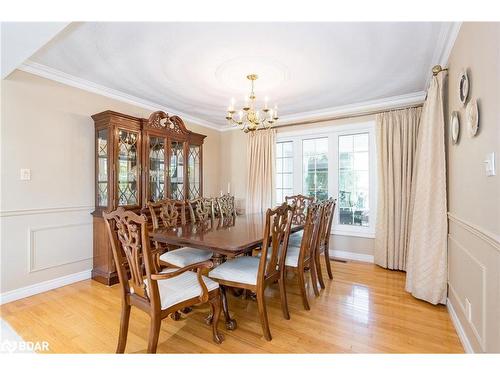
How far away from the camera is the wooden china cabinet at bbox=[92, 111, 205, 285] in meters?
2.99

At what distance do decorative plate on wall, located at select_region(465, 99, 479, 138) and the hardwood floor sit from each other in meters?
1.47

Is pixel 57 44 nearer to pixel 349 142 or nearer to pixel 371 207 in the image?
pixel 349 142

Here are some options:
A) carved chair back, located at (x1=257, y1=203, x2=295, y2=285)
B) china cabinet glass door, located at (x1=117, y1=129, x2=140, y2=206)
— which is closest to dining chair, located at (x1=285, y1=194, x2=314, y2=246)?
carved chair back, located at (x1=257, y1=203, x2=295, y2=285)

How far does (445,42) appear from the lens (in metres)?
2.15

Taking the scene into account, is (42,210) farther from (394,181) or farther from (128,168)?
(394,181)

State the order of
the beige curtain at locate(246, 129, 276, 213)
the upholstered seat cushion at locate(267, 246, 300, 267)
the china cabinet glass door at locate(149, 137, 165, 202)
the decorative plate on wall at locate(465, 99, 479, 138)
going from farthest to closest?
the beige curtain at locate(246, 129, 276, 213) → the china cabinet glass door at locate(149, 137, 165, 202) → the upholstered seat cushion at locate(267, 246, 300, 267) → the decorative plate on wall at locate(465, 99, 479, 138)

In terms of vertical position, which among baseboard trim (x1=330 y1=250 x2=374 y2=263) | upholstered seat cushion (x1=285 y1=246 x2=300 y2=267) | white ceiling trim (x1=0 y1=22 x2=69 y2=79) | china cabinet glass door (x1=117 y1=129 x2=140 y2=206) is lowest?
baseboard trim (x1=330 y1=250 x2=374 y2=263)

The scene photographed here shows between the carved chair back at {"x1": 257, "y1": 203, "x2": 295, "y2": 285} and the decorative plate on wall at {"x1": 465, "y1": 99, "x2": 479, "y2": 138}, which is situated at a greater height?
the decorative plate on wall at {"x1": 465, "y1": 99, "x2": 479, "y2": 138}

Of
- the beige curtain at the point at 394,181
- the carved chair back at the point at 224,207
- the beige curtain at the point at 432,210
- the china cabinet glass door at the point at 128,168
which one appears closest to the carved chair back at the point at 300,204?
the carved chair back at the point at 224,207

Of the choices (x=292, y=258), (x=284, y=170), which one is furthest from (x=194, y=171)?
(x=292, y=258)

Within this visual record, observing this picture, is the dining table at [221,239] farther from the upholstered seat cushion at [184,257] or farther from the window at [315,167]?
the window at [315,167]

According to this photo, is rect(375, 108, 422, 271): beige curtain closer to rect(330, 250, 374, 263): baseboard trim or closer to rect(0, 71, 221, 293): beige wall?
rect(330, 250, 374, 263): baseboard trim
